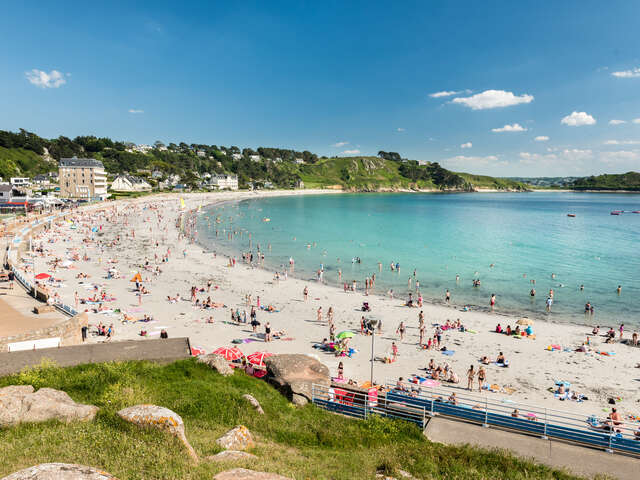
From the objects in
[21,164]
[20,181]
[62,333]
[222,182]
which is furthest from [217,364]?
[222,182]

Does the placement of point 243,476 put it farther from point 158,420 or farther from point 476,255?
point 476,255

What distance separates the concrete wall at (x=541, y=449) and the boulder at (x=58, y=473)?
24.9 ft

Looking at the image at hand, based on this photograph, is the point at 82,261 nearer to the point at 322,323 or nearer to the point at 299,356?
the point at 322,323

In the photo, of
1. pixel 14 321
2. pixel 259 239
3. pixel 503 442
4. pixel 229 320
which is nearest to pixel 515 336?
pixel 503 442

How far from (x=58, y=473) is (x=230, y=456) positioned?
3083 millimetres

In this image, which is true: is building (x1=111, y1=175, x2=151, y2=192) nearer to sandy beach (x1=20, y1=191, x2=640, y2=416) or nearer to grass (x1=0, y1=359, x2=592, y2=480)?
sandy beach (x1=20, y1=191, x2=640, y2=416)

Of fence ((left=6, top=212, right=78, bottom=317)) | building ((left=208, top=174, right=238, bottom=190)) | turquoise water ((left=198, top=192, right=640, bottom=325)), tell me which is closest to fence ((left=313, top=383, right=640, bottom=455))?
fence ((left=6, top=212, right=78, bottom=317))

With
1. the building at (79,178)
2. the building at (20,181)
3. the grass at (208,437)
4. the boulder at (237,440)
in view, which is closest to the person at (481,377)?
the grass at (208,437)

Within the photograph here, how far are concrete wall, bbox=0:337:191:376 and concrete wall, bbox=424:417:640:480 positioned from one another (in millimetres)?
8798

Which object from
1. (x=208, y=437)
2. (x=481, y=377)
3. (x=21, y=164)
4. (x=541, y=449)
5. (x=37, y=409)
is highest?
(x=21, y=164)

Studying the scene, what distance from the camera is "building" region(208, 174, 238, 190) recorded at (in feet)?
527

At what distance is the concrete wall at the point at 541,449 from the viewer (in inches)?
315

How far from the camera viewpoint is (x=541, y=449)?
8.63m

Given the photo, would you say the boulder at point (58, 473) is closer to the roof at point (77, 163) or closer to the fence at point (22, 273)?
the fence at point (22, 273)
